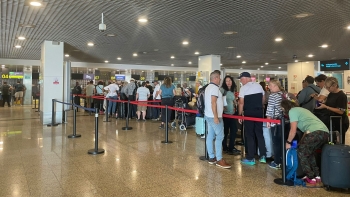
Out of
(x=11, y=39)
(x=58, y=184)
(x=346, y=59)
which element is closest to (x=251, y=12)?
(x=58, y=184)

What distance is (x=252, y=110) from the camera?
472 cm

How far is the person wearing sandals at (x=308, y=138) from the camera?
142 inches

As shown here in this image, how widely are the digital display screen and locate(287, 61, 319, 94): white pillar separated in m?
0.48

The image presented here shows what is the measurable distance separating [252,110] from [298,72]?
51.6 ft

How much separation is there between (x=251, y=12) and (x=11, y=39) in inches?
339

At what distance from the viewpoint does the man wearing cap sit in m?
4.69

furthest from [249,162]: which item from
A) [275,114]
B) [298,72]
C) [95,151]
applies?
[298,72]

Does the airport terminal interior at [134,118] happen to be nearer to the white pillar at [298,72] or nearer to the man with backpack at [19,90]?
the white pillar at [298,72]

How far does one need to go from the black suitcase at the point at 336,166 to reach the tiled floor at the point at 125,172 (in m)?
0.15

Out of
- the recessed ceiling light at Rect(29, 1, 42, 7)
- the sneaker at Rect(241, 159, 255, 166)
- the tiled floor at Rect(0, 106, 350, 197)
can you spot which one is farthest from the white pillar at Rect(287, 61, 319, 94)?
the recessed ceiling light at Rect(29, 1, 42, 7)

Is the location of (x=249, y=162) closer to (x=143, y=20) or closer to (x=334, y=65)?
(x=143, y=20)

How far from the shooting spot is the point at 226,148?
5672mm

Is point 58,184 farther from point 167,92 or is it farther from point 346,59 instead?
point 346,59

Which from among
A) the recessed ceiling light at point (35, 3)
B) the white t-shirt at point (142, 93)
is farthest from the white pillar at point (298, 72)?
the recessed ceiling light at point (35, 3)
